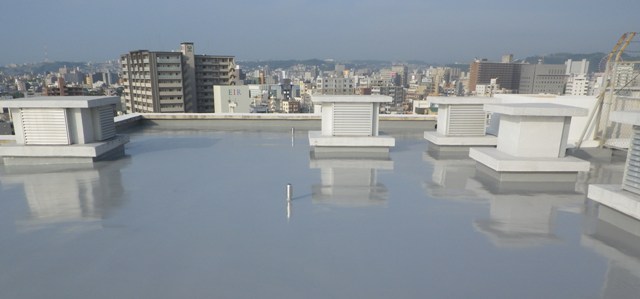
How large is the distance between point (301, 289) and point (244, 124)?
1273 centimetres

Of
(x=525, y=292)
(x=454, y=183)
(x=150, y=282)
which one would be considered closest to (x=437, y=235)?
(x=525, y=292)

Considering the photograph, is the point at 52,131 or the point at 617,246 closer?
the point at 617,246

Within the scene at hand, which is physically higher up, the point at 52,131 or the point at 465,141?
the point at 52,131

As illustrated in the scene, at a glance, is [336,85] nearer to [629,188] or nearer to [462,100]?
[462,100]

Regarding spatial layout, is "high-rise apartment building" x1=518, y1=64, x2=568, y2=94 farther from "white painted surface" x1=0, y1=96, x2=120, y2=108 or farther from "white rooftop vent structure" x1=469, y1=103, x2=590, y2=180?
"white painted surface" x1=0, y1=96, x2=120, y2=108

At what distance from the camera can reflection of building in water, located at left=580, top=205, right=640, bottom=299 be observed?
12.8ft

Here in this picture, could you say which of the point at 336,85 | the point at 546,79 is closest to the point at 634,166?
the point at 336,85

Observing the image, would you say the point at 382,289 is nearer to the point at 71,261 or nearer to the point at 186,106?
the point at 71,261

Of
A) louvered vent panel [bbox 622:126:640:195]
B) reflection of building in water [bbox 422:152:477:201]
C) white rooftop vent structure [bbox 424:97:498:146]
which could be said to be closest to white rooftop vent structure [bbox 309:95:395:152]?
reflection of building in water [bbox 422:152:477:201]

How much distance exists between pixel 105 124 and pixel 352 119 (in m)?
7.06

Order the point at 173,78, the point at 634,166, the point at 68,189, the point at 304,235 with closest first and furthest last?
1. the point at 304,235
2. the point at 634,166
3. the point at 68,189
4. the point at 173,78

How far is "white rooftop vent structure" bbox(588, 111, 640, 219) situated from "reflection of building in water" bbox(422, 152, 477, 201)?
203 centimetres

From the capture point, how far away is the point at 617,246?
488cm

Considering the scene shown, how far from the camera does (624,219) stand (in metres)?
5.51
